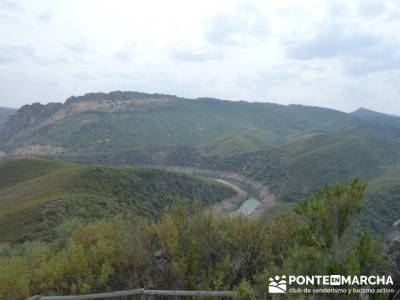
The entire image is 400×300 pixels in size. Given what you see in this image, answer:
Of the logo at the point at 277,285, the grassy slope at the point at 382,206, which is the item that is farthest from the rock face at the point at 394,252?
the grassy slope at the point at 382,206

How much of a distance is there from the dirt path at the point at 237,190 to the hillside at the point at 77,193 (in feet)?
10.1

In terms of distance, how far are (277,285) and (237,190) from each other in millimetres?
111345

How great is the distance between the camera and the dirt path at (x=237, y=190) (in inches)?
3841

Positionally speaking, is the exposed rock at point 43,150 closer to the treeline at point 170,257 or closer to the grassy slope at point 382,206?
the grassy slope at point 382,206

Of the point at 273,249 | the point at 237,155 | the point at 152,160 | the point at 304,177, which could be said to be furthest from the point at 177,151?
the point at 273,249

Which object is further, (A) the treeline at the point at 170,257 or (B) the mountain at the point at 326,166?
(B) the mountain at the point at 326,166

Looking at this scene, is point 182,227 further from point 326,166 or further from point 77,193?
point 326,166

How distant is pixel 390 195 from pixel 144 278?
7848cm

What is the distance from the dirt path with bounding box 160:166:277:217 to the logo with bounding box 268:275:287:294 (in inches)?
2507

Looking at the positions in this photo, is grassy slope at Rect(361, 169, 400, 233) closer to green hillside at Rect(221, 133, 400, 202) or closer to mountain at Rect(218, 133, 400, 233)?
mountain at Rect(218, 133, 400, 233)

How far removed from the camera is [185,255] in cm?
1217

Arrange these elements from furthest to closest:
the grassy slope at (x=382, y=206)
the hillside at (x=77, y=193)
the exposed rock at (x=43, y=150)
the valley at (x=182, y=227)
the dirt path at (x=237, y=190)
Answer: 1. the exposed rock at (x=43, y=150)
2. the dirt path at (x=237, y=190)
3. the grassy slope at (x=382, y=206)
4. the hillside at (x=77, y=193)
5. the valley at (x=182, y=227)

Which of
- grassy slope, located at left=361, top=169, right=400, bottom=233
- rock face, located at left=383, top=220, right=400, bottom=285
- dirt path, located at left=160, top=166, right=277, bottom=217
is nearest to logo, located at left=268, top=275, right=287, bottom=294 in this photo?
rock face, located at left=383, top=220, right=400, bottom=285

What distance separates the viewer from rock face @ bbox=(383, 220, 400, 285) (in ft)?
26.5
